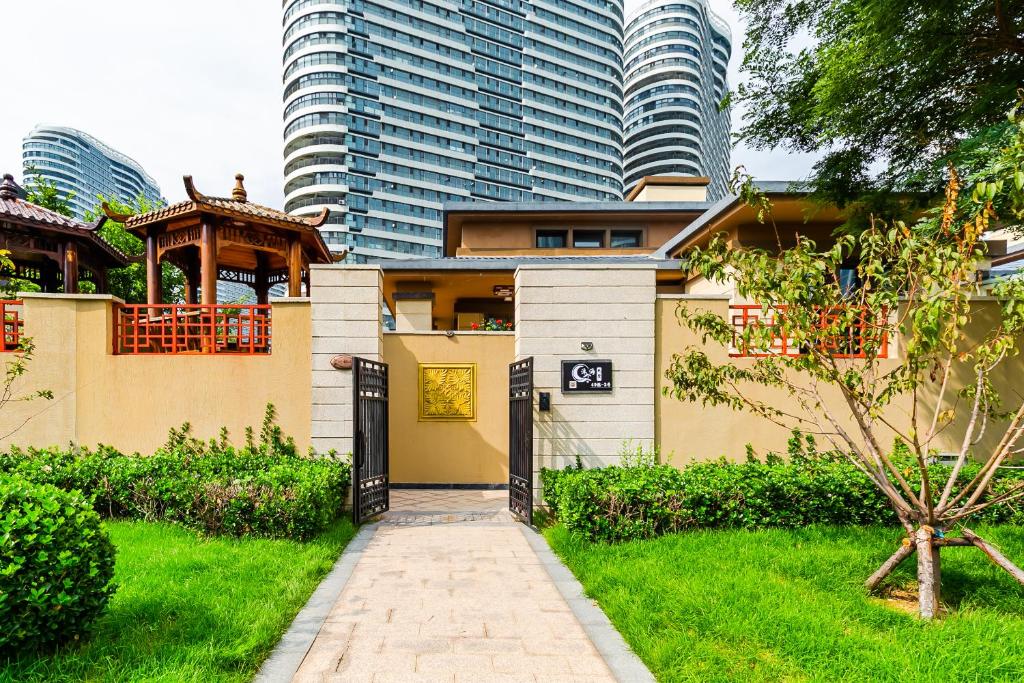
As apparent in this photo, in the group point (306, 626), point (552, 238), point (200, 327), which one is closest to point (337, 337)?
point (200, 327)

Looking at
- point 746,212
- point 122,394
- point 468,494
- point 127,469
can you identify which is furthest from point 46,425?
point 746,212

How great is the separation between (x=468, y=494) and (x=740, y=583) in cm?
526

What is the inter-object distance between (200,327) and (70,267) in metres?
5.73

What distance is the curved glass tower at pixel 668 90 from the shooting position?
96250mm

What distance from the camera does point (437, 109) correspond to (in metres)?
79.8

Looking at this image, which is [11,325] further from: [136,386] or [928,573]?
[928,573]

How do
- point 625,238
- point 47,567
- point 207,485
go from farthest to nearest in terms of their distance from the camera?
point 625,238 < point 207,485 < point 47,567

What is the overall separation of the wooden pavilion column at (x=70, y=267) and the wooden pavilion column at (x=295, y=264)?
4.78 meters

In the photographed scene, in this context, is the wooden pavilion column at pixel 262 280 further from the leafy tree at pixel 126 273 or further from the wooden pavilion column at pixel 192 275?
the leafy tree at pixel 126 273

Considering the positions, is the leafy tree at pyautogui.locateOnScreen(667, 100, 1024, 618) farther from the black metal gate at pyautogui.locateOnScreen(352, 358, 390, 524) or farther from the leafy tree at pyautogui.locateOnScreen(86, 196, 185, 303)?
the leafy tree at pyautogui.locateOnScreen(86, 196, 185, 303)

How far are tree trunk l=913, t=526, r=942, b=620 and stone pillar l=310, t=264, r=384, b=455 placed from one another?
20.9 feet

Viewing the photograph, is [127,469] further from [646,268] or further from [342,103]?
[342,103]

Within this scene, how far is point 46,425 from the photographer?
740cm

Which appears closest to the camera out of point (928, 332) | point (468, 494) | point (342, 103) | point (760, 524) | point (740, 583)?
point (928, 332)
